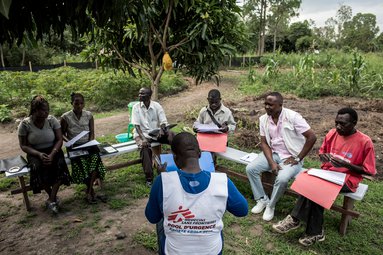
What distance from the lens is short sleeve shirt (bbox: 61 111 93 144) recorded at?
3.82 metres

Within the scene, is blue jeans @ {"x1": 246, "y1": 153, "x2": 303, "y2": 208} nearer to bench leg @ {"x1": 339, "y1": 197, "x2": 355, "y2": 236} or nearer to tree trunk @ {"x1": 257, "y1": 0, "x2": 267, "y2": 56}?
bench leg @ {"x1": 339, "y1": 197, "x2": 355, "y2": 236}

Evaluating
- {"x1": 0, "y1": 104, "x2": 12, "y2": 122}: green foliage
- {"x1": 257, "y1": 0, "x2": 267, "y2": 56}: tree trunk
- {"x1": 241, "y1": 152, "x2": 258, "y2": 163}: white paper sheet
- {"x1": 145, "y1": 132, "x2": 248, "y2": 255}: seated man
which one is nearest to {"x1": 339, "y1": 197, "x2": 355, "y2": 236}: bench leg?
{"x1": 241, "y1": 152, "x2": 258, "y2": 163}: white paper sheet

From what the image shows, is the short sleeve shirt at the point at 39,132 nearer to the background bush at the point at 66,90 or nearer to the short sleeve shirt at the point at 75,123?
the short sleeve shirt at the point at 75,123

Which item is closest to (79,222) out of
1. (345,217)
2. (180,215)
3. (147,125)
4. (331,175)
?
(147,125)

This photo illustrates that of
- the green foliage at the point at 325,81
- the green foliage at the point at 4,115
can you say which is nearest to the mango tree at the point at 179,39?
the green foliage at the point at 4,115

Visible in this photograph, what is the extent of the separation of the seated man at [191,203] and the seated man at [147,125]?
2454 mm

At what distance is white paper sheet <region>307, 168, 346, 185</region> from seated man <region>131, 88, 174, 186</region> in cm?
200

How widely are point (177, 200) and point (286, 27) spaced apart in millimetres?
33756

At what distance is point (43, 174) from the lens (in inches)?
133

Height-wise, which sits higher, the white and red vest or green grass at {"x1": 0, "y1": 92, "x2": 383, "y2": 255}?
the white and red vest

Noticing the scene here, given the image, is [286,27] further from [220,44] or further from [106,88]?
[220,44]

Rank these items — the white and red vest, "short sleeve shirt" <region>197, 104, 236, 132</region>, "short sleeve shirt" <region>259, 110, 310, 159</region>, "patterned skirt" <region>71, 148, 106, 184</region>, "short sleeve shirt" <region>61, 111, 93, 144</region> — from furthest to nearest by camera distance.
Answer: "short sleeve shirt" <region>197, 104, 236, 132</region> → "short sleeve shirt" <region>61, 111, 93, 144</region> → "patterned skirt" <region>71, 148, 106, 184</region> → "short sleeve shirt" <region>259, 110, 310, 159</region> → the white and red vest

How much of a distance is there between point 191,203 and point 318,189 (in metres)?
1.82

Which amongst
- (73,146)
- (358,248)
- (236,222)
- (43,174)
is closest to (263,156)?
(236,222)
